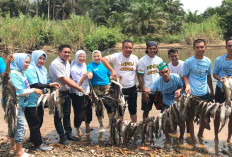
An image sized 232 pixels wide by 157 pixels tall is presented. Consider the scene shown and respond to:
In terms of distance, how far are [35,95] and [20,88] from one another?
34 centimetres

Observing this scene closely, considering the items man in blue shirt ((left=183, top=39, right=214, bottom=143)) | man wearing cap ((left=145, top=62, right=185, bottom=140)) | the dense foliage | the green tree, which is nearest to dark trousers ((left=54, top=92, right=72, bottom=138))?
man wearing cap ((left=145, top=62, right=185, bottom=140))

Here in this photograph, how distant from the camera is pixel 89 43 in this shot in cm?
2673

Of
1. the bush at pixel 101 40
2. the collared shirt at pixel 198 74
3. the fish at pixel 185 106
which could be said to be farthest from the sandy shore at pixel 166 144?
the bush at pixel 101 40

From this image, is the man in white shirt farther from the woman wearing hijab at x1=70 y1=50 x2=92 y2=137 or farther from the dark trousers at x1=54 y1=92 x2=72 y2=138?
the dark trousers at x1=54 y1=92 x2=72 y2=138

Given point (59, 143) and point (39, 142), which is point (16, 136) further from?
point (59, 143)

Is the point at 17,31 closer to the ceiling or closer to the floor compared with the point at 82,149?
closer to the ceiling

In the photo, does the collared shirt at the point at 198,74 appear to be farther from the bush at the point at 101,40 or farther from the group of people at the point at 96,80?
the bush at the point at 101,40

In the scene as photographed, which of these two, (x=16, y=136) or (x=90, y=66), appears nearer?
(x=16, y=136)

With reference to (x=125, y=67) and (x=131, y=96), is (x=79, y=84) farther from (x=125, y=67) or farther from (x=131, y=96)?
(x=131, y=96)

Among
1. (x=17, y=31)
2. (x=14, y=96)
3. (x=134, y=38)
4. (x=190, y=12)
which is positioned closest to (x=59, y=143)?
(x=14, y=96)

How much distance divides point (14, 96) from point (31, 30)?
22.9m

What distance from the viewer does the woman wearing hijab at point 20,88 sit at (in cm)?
352

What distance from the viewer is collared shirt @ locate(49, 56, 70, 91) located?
419 centimetres

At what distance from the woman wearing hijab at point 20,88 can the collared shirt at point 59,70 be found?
610 mm
